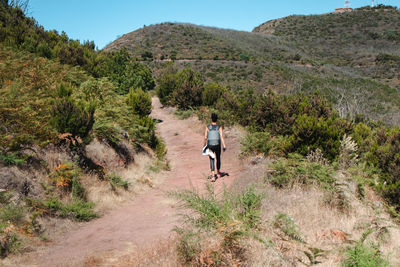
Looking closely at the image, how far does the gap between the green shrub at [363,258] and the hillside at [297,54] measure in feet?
79.9

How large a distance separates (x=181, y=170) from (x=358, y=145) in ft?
18.6

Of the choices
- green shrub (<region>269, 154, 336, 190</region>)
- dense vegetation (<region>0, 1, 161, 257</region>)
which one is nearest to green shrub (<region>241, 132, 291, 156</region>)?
green shrub (<region>269, 154, 336, 190</region>)

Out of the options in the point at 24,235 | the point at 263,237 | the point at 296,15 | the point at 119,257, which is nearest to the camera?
the point at 263,237

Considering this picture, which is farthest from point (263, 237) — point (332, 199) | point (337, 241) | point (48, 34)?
point (48, 34)

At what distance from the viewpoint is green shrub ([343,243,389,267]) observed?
3410 millimetres

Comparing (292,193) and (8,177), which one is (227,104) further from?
(8,177)

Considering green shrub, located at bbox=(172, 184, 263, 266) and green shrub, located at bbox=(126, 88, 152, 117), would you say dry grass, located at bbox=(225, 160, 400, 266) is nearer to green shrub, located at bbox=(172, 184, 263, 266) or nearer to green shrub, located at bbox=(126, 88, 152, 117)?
green shrub, located at bbox=(172, 184, 263, 266)

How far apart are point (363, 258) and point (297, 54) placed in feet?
201

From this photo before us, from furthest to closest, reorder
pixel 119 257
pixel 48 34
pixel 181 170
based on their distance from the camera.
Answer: pixel 48 34
pixel 181 170
pixel 119 257

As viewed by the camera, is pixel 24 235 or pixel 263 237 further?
pixel 24 235

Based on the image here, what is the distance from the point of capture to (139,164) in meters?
10.0

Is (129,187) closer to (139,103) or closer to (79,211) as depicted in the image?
(79,211)

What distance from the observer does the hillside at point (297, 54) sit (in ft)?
126

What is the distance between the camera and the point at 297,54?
59.7 meters
